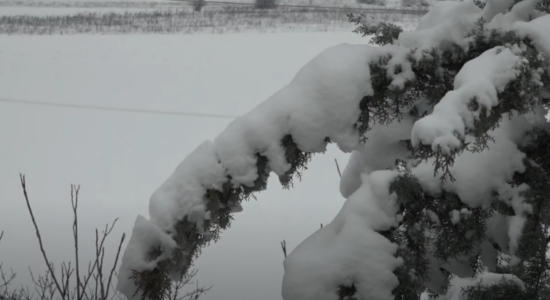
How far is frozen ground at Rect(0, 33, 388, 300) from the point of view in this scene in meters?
5.46

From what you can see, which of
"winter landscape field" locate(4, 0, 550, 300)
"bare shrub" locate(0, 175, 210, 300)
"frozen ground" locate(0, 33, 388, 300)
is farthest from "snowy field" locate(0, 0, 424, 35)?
"winter landscape field" locate(4, 0, 550, 300)

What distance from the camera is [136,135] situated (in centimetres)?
927

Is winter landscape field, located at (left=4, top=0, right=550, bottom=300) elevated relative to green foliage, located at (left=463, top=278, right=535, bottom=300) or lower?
elevated

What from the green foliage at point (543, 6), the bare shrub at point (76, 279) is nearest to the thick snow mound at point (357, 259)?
the bare shrub at point (76, 279)

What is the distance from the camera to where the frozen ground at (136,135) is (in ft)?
17.9

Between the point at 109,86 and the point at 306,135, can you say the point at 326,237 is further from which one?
the point at 109,86

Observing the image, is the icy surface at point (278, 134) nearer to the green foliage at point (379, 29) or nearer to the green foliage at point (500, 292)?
the green foliage at point (379, 29)

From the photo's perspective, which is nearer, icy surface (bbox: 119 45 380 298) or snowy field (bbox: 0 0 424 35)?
icy surface (bbox: 119 45 380 298)

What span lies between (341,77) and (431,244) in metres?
0.70

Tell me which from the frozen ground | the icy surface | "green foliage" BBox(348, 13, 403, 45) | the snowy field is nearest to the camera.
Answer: the icy surface

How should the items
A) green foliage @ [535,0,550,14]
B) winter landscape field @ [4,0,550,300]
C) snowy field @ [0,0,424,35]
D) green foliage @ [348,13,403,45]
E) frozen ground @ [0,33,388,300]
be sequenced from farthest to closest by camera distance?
snowy field @ [0,0,424,35] < frozen ground @ [0,33,388,300] < green foliage @ [348,13,403,45] < green foliage @ [535,0,550,14] < winter landscape field @ [4,0,550,300]

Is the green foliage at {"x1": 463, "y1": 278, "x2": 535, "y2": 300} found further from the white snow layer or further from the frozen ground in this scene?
the frozen ground

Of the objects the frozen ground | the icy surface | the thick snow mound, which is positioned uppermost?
the icy surface

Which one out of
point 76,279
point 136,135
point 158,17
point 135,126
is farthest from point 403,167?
point 158,17
